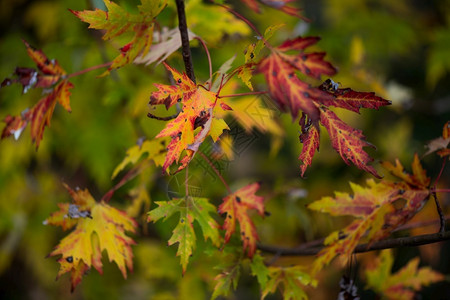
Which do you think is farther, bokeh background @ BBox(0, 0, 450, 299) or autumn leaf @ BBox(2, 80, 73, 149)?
bokeh background @ BBox(0, 0, 450, 299)

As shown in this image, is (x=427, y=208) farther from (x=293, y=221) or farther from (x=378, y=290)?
(x=378, y=290)

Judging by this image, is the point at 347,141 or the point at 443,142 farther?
the point at 443,142

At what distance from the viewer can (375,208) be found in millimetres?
825

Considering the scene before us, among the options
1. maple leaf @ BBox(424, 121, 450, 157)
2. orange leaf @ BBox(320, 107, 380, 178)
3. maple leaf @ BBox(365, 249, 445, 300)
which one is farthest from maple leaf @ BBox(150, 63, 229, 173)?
maple leaf @ BBox(365, 249, 445, 300)

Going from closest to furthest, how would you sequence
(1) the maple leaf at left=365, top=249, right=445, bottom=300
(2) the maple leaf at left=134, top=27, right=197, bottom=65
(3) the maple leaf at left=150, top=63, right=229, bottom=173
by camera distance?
1. (3) the maple leaf at left=150, top=63, right=229, bottom=173
2. (2) the maple leaf at left=134, top=27, right=197, bottom=65
3. (1) the maple leaf at left=365, top=249, right=445, bottom=300

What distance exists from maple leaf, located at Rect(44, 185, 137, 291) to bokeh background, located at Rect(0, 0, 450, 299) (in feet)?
0.59

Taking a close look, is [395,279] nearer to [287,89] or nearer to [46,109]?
[287,89]

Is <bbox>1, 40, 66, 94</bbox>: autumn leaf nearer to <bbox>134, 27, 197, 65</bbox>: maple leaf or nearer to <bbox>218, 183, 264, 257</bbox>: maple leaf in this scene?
<bbox>134, 27, 197, 65</bbox>: maple leaf

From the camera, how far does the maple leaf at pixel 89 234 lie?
2.70ft

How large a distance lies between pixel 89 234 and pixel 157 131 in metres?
0.64

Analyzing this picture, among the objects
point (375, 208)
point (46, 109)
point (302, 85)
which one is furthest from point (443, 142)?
point (46, 109)

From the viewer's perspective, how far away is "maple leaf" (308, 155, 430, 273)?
2.61ft

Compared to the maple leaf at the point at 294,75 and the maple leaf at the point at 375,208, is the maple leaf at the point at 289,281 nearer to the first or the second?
the maple leaf at the point at 375,208

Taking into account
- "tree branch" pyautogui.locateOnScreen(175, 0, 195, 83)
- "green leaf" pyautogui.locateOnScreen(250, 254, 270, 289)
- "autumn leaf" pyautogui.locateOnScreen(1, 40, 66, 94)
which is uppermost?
"tree branch" pyautogui.locateOnScreen(175, 0, 195, 83)
